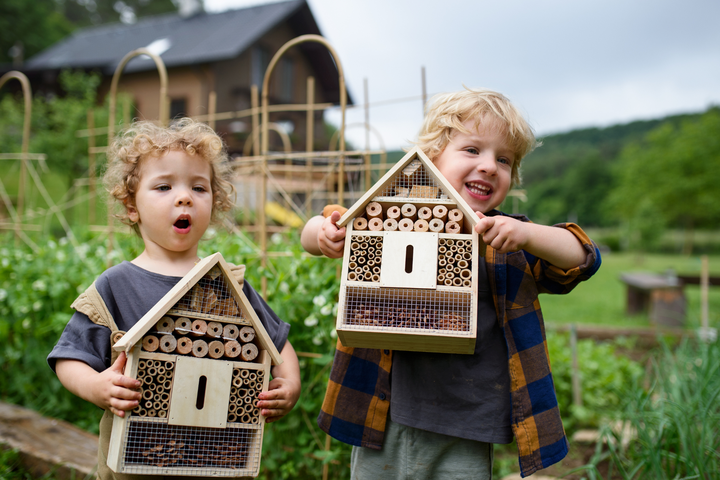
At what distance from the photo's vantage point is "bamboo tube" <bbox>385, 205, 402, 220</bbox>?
1617 millimetres

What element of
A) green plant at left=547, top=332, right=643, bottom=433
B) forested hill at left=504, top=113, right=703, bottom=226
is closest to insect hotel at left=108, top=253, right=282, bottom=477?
green plant at left=547, top=332, right=643, bottom=433

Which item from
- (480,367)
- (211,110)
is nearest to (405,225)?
(480,367)

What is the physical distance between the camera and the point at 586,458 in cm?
331

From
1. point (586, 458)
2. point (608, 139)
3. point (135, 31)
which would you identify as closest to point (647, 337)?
point (586, 458)

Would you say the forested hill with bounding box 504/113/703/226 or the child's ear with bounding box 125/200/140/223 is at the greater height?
the forested hill with bounding box 504/113/703/226

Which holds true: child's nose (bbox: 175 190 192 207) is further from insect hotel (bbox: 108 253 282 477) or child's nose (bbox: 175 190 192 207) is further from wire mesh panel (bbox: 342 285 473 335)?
wire mesh panel (bbox: 342 285 473 335)

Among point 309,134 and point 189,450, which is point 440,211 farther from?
point 309,134

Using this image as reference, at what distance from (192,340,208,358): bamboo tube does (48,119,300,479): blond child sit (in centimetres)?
17

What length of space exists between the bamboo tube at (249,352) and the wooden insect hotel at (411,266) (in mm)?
286

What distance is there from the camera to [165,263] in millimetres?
1659

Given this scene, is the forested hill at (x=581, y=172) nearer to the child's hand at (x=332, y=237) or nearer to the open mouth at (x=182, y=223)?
the child's hand at (x=332, y=237)

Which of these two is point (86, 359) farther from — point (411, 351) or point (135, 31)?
point (135, 31)

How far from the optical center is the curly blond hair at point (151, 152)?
1625 millimetres

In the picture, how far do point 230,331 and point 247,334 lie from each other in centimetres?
5
